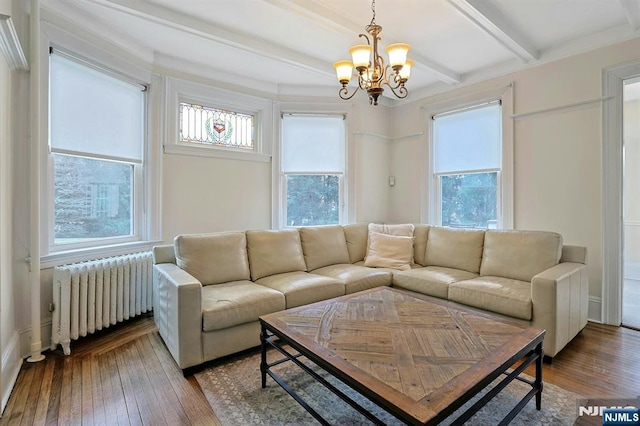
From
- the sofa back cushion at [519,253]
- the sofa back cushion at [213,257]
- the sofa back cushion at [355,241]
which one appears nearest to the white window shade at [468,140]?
the sofa back cushion at [519,253]

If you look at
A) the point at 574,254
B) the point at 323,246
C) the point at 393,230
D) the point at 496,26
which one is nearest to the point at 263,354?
the point at 323,246

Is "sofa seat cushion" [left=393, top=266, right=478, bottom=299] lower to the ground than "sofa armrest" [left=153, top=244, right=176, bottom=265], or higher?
lower

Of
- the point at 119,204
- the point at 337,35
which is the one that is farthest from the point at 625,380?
the point at 119,204

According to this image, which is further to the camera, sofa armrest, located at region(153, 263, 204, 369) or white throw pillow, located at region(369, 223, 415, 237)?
white throw pillow, located at region(369, 223, 415, 237)

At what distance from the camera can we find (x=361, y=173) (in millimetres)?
4418

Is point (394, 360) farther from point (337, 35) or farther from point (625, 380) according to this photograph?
point (337, 35)

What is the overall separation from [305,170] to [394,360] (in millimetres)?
3103

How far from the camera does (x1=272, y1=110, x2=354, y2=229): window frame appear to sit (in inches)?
161

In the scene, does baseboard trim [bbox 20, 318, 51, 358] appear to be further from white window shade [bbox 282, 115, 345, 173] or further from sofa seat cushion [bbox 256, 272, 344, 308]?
white window shade [bbox 282, 115, 345, 173]

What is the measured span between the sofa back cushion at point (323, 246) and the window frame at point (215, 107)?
1199 mm

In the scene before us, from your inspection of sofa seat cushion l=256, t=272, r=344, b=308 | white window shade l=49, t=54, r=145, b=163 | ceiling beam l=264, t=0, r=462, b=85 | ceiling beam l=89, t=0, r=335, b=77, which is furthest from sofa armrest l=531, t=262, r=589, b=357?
white window shade l=49, t=54, r=145, b=163

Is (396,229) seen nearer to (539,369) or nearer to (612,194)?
(612,194)

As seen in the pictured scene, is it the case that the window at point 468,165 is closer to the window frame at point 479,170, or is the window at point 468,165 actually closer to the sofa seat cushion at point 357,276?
the window frame at point 479,170

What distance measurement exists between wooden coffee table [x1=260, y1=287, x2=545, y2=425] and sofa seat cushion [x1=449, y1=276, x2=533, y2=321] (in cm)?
60
